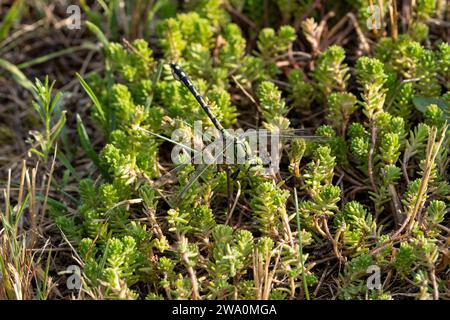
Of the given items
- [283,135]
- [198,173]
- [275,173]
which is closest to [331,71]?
[283,135]

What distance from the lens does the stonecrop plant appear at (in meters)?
2.43

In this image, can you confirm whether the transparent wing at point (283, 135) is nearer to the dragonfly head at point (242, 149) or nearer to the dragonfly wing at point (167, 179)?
the dragonfly head at point (242, 149)

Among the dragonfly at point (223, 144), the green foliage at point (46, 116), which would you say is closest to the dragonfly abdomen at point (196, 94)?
the dragonfly at point (223, 144)

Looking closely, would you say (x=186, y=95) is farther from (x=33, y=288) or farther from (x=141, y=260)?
(x=33, y=288)

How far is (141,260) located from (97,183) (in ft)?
2.29

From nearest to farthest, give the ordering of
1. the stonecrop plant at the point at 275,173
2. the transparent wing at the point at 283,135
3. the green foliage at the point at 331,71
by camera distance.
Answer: the stonecrop plant at the point at 275,173
the transparent wing at the point at 283,135
the green foliage at the point at 331,71

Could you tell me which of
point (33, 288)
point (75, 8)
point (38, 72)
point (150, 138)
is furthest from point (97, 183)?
point (75, 8)

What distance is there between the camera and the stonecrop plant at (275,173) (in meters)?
2.43

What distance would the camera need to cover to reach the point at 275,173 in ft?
9.22

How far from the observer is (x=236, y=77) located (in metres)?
3.22

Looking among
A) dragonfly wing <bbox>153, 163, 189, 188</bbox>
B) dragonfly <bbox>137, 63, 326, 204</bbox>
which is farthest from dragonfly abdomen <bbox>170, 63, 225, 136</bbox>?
dragonfly wing <bbox>153, 163, 189, 188</bbox>

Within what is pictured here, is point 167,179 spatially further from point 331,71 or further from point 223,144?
point 331,71

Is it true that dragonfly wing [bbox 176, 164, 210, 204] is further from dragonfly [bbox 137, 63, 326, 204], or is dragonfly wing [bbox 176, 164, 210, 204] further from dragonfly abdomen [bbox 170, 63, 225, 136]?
dragonfly abdomen [bbox 170, 63, 225, 136]

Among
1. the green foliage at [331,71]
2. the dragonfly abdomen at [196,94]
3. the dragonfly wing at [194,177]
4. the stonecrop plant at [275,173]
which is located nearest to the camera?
the stonecrop plant at [275,173]
